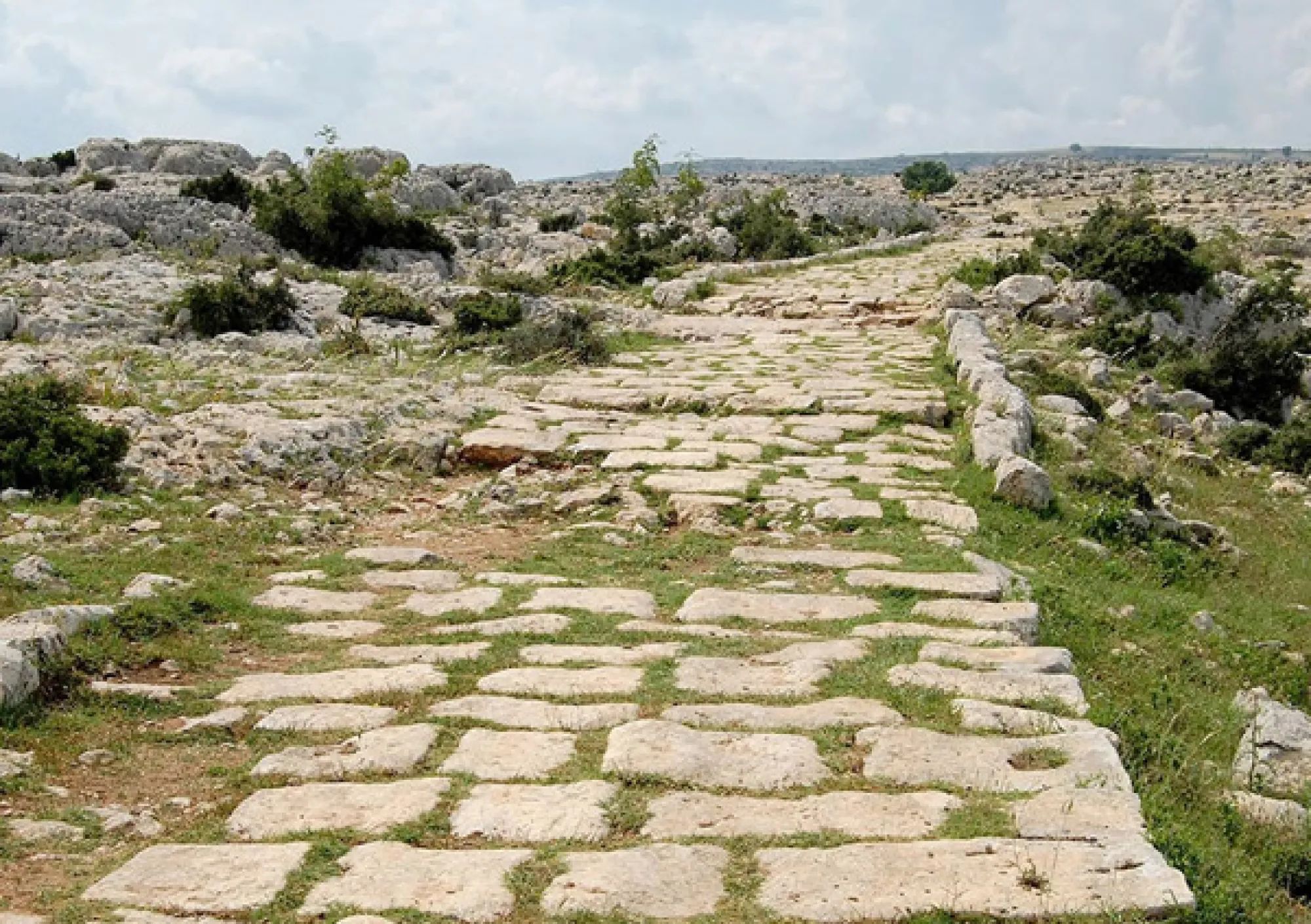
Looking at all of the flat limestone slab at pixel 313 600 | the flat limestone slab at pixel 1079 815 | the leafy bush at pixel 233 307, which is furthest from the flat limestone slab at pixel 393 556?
the leafy bush at pixel 233 307

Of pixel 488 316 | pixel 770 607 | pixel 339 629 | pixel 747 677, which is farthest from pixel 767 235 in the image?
pixel 747 677

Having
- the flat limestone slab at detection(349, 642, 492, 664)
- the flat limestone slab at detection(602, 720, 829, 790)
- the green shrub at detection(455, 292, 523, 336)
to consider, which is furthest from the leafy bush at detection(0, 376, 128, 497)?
the green shrub at detection(455, 292, 523, 336)

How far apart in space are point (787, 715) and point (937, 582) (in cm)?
194

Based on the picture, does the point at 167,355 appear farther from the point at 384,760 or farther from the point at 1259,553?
the point at 1259,553

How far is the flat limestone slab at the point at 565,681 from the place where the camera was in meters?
4.93

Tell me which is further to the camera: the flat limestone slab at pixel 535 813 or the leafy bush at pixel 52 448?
the leafy bush at pixel 52 448

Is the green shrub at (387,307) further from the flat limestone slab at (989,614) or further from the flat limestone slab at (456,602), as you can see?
the flat limestone slab at (989,614)

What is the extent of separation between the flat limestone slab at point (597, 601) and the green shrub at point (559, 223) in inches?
922

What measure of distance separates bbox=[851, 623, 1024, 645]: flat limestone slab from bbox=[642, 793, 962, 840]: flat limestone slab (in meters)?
1.65

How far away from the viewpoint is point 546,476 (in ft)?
27.8

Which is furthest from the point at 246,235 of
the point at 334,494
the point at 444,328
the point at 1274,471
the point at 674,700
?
the point at 674,700

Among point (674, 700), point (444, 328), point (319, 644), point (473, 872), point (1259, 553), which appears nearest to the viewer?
point (473, 872)

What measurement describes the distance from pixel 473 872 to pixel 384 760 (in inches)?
36.3

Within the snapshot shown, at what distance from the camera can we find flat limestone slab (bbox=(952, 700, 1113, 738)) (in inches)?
177
